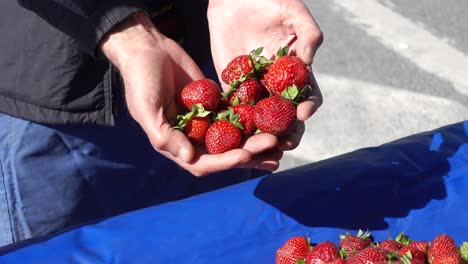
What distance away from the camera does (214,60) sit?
1587mm

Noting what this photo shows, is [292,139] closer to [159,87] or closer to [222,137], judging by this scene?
[222,137]

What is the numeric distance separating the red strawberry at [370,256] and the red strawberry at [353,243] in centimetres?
5

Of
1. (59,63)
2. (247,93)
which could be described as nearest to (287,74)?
(247,93)

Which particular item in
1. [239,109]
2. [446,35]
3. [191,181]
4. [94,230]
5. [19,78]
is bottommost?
[446,35]

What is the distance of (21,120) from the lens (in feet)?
4.68

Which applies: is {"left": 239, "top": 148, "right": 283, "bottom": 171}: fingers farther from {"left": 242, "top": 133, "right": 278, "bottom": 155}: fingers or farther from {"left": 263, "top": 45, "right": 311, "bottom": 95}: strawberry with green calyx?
{"left": 263, "top": 45, "right": 311, "bottom": 95}: strawberry with green calyx

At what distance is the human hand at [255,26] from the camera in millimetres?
1441

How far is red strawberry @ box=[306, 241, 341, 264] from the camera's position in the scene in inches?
49.8

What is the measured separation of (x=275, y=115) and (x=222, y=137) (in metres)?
0.10

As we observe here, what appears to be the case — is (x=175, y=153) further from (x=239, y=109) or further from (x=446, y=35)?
(x=446, y=35)

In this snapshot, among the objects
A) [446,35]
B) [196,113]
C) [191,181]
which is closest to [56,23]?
[196,113]

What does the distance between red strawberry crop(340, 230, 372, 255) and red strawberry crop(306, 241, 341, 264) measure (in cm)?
2

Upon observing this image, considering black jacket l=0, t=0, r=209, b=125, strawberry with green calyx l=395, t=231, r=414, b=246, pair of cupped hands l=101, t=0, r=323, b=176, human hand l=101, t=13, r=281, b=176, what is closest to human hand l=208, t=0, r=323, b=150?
pair of cupped hands l=101, t=0, r=323, b=176

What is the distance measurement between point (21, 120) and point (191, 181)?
0.46m
